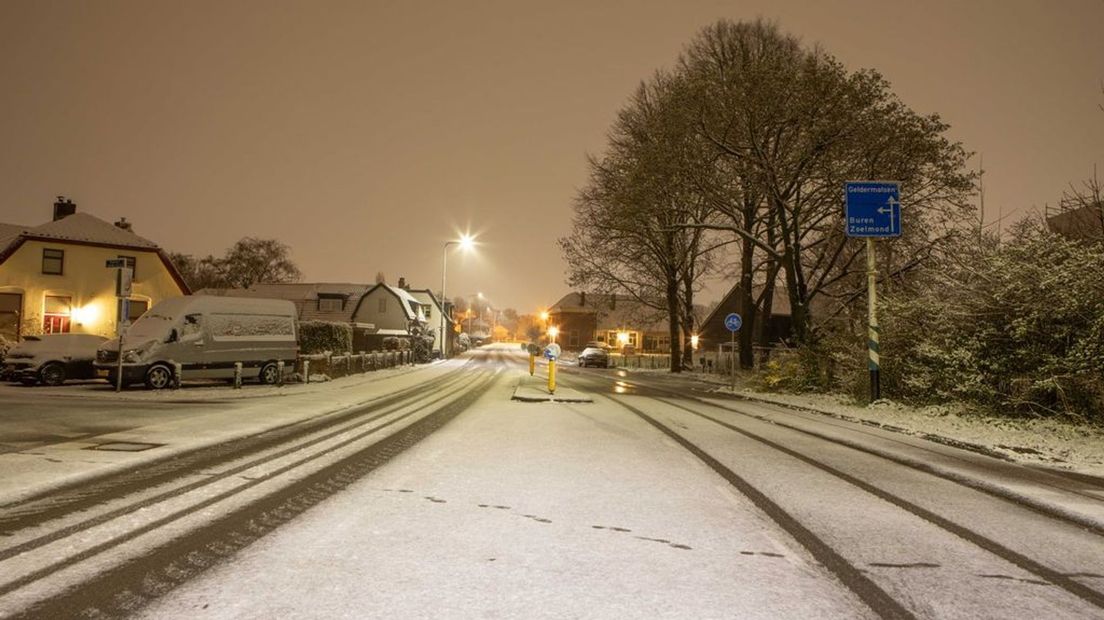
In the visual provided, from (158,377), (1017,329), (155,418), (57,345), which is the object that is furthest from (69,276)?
(1017,329)

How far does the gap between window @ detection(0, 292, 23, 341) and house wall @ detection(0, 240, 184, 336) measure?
154 mm

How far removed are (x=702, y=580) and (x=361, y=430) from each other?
7590 millimetres

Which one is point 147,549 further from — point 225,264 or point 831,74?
point 225,264

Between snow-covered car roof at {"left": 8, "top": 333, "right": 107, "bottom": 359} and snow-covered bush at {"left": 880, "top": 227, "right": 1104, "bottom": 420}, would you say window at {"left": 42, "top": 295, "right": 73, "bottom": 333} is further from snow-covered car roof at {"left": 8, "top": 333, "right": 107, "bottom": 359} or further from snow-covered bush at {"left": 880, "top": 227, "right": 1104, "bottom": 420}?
snow-covered bush at {"left": 880, "top": 227, "right": 1104, "bottom": 420}

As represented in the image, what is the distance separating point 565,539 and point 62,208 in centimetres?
3809

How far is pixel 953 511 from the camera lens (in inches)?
218

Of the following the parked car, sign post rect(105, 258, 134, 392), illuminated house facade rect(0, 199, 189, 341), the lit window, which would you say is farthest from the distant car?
sign post rect(105, 258, 134, 392)

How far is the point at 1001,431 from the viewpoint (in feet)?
34.6

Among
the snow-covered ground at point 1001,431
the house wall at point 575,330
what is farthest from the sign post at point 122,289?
the house wall at point 575,330

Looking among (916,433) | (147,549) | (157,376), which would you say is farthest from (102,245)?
(916,433)

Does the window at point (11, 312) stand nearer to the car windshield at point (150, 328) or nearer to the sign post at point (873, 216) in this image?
the car windshield at point (150, 328)

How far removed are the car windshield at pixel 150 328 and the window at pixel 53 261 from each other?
44.7 ft

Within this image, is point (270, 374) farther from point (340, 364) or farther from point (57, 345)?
point (57, 345)

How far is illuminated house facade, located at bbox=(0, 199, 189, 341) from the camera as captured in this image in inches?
1041
